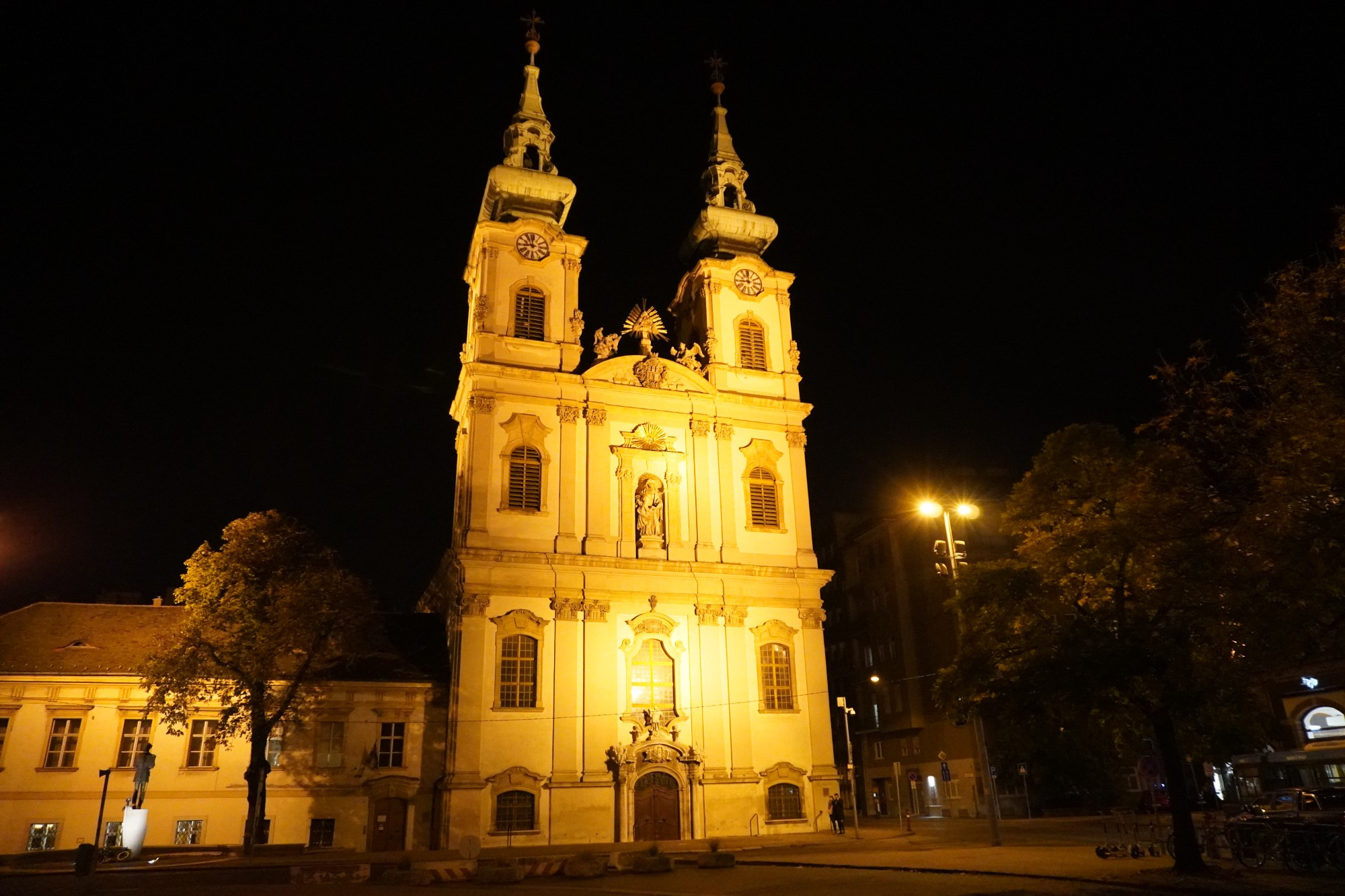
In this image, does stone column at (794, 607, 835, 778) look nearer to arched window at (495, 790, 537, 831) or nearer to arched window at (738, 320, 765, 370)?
arched window at (495, 790, 537, 831)

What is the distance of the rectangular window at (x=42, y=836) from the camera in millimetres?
29484

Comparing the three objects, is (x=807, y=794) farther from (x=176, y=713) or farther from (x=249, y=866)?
(x=176, y=713)

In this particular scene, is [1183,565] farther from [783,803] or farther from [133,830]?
[133,830]

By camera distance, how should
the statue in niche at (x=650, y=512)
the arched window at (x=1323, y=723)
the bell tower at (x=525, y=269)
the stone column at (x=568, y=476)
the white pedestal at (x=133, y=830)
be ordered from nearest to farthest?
the white pedestal at (x=133, y=830) < the stone column at (x=568, y=476) < the statue in niche at (x=650, y=512) < the bell tower at (x=525, y=269) < the arched window at (x=1323, y=723)

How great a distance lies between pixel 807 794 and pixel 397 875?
56.5 feet

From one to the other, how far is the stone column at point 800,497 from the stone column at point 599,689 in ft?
27.3

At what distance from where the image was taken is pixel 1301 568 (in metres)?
14.0

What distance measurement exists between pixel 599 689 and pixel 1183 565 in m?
20.6

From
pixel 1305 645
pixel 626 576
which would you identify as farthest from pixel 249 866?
pixel 1305 645

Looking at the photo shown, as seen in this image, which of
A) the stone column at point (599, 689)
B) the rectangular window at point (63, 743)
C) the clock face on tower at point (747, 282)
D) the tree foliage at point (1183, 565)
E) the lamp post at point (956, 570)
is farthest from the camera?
the clock face on tower at point (747, 282)

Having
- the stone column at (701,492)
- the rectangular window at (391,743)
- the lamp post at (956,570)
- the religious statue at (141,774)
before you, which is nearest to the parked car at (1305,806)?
the lamp post at (956,570)

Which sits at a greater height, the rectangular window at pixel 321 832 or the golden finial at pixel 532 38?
the golden finial at pixel 532 38

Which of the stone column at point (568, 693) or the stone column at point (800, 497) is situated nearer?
the stone column at point (568, 693)

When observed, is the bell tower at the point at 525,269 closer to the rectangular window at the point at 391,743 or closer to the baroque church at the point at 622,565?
A: the baroque church at the point at 622,565
